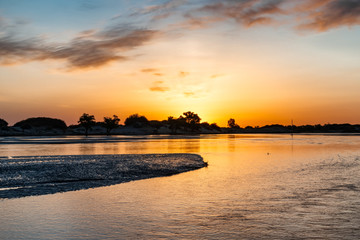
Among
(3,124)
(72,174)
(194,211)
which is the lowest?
(194,211)

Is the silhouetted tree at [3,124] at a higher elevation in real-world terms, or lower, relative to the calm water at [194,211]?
higher

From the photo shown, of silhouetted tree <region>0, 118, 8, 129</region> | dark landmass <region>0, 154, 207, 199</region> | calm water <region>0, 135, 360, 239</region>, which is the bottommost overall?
calm water <region>0, 135, 360, 239</region>

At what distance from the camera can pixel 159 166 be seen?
3288 centimetres

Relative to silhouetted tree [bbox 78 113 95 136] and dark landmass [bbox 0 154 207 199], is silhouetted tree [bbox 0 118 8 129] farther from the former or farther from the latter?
dark landmass [bbox 0 154 207 199]

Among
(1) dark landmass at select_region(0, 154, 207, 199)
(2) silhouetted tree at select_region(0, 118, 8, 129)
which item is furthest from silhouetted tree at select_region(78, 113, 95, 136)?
(1) dark landmass at select_region(0, 154, 207, 199)

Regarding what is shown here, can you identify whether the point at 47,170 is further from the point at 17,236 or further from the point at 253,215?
the point at 253,215

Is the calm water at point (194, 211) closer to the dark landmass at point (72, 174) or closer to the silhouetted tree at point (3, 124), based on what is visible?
the dark landmass at point (72, 174)

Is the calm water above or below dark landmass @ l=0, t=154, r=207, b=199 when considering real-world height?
below

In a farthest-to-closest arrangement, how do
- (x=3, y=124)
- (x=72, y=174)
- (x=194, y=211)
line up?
(x=3, y=124) < (x=72, y=174) < (x=194, y=211)

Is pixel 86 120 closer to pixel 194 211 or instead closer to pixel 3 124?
pixel 3 124

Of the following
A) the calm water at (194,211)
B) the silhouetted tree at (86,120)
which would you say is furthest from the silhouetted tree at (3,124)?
the calm water at (194,211)

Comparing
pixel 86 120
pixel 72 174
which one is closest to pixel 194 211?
pixel 72 174

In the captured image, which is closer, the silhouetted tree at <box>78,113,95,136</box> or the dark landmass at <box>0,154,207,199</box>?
the dark landmass at <box>0,154,207,199</box>

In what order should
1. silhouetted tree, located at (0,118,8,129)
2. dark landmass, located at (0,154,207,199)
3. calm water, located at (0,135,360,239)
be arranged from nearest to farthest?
1. calm water, located at (0,135,360,239)
2. dark landmass, located at (0,154,207,199)
3. silhouetted tree, located at (0,118,8,129)
